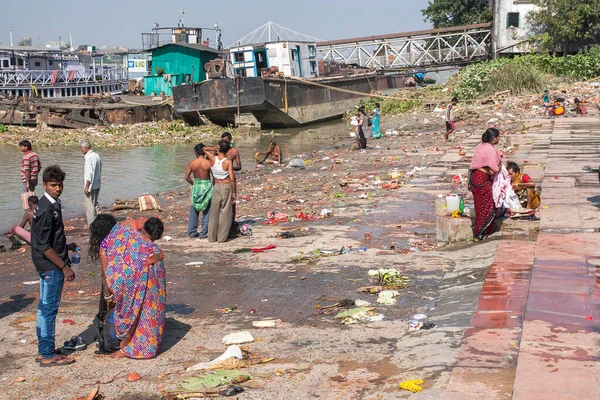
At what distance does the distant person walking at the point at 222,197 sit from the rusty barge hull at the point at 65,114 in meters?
24.0

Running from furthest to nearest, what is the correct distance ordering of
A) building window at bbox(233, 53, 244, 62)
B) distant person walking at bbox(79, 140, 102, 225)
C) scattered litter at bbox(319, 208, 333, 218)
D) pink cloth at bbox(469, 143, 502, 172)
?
building window at bbox(233, 53, 244, 62) → scattered litter at bbox(319, 208, 333, 218) → distant person walking at bbox(79, 140, 102, 225) → pink cloth at bbox(469, 143, 502, 172)

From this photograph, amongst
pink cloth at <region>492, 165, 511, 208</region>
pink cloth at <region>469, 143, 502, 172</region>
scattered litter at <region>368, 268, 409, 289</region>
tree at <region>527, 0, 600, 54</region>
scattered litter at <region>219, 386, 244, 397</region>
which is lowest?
scattered litter at <region>219, 386, 244, 397</region>

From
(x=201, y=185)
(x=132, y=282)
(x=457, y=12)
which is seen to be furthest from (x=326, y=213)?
(x=457, y=12)

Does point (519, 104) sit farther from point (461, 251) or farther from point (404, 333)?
point (404, 333)

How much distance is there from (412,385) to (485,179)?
4180 millimetres

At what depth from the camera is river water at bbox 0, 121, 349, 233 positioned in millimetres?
16777

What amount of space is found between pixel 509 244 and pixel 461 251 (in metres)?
0.62

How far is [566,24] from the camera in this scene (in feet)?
114

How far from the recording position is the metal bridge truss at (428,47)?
4253 centimetres

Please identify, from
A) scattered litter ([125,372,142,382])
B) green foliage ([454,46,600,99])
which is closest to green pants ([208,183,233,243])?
scattered litter ([125,372,142,382])

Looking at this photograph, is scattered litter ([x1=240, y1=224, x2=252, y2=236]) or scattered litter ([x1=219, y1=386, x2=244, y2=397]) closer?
scattered litter ([x1=219, y1=386, x2=244, y2=397])

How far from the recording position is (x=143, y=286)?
5164 mm

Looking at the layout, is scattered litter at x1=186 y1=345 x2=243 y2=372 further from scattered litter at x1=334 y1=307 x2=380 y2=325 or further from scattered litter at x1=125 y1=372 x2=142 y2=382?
scattered litter at x1=334 y1=307 x2=380 y2=325

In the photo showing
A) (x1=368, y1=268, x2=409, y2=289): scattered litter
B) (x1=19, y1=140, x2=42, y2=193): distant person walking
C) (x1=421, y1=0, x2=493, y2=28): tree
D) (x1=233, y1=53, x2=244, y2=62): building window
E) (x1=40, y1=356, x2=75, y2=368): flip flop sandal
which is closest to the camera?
(x1=40, y1=356, x2=75, y2=368): flip flop sandal
